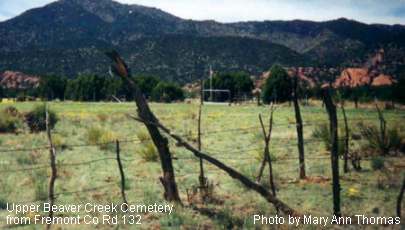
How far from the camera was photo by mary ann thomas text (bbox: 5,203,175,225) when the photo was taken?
32.9 ft

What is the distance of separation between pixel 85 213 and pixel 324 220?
17.3ft

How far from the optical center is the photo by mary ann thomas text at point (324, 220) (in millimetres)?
9469

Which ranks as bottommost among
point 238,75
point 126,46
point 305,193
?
point 305,193

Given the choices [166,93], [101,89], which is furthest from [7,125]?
[101,89]

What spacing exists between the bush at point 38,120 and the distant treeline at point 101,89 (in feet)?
208

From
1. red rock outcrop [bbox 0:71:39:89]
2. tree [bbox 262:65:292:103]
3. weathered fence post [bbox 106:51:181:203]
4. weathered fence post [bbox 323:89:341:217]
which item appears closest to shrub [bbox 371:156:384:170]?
weathered fence post [bbox 323:89:341:217]

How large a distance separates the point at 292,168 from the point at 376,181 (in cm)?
321

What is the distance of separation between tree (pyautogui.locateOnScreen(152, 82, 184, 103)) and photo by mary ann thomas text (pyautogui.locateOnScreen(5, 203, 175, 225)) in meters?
87.0

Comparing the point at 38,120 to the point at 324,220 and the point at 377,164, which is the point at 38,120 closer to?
the point at 377,164

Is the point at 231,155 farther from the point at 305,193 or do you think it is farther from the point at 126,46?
the point at 126,46

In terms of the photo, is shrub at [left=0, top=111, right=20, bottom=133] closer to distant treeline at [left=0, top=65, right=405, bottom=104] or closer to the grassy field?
the grassy field

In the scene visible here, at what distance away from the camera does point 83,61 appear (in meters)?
149

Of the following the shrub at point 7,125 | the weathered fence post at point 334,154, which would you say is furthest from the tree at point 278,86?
the weathered fence post at point 334,154

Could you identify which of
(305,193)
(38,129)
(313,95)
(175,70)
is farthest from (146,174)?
(175,70)
